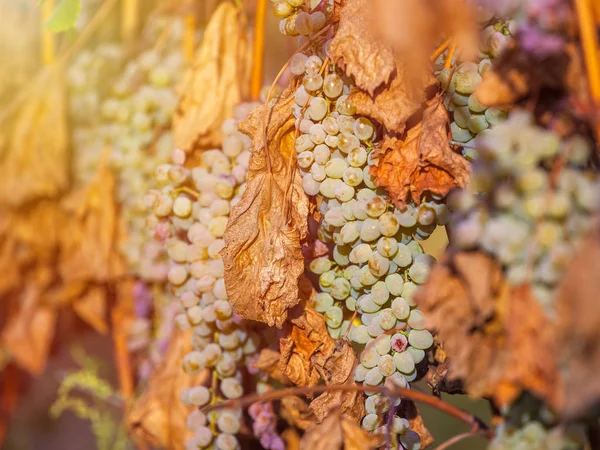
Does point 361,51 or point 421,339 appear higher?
point 361,51

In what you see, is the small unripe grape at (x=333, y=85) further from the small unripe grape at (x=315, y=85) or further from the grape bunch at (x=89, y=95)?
the grape bunch at (x=89, y=95)

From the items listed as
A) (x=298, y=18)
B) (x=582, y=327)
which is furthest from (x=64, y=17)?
(x=582, y=327)

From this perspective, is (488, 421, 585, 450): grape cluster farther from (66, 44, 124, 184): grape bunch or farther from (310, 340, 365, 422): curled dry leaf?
(66, 44, 124, 184): grape bunch

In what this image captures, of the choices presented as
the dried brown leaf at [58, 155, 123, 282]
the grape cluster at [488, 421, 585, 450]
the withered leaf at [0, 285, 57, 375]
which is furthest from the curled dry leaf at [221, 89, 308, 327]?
the withered leaf at [0, 285, 57, 375]

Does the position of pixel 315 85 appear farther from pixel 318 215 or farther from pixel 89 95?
pixel 89 95

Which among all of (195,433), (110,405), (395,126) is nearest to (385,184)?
(395,126)

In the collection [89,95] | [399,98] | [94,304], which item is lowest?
[94,304]
